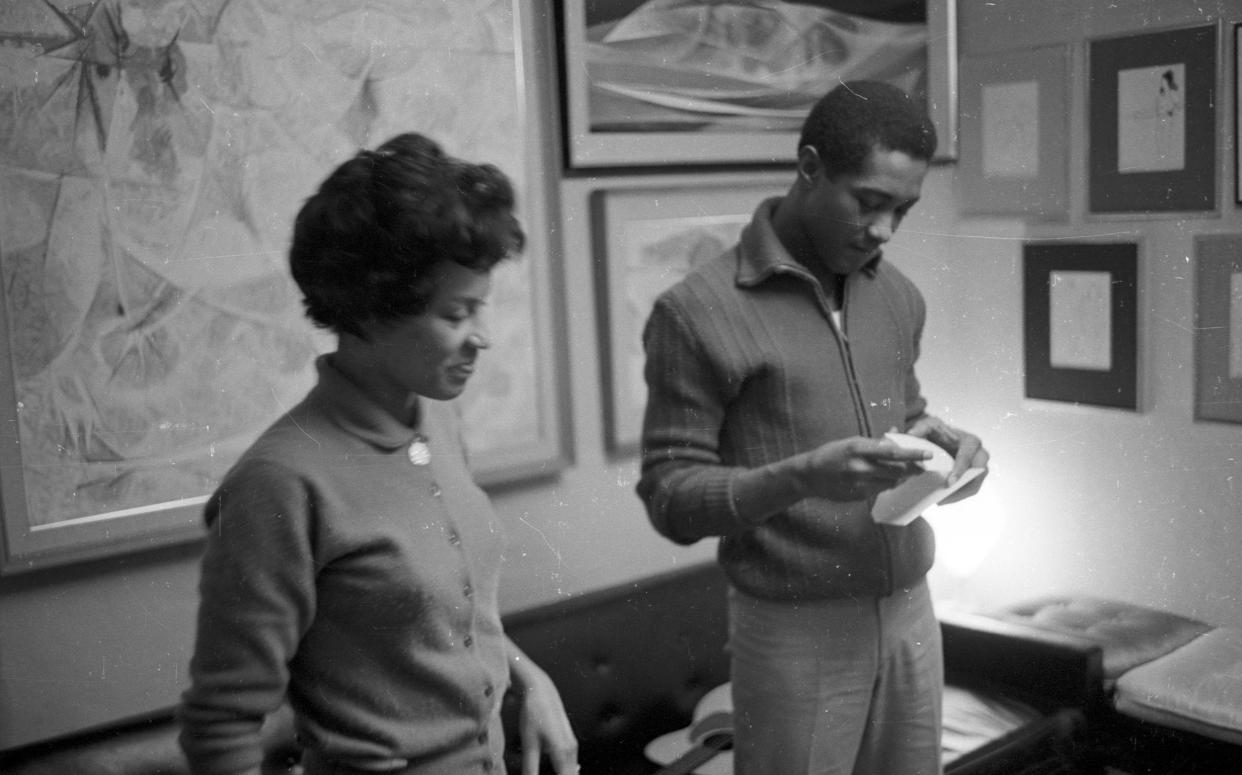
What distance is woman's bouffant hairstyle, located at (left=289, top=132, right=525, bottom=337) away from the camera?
51 cm

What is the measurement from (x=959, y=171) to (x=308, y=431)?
2.25 ft

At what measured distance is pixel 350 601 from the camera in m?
0.50

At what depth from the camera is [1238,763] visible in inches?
41.8

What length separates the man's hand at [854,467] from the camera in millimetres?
662

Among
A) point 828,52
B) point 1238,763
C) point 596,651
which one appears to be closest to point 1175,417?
point 1238,763

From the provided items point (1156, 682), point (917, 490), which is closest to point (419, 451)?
point (917, 490)

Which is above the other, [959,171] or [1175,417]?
[959,171]

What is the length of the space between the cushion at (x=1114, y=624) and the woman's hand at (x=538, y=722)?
617 millimetres

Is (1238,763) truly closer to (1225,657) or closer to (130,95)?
(1225,657)

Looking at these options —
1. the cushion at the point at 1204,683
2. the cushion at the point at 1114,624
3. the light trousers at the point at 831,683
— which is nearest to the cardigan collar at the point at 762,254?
the light trousers at the point at 831,683

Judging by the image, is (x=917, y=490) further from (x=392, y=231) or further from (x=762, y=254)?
(x=392, y=231)

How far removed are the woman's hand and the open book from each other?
0.99 feet

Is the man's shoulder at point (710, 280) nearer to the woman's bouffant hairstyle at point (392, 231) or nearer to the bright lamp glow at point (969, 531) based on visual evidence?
the woman's bouffant hairstyle at point (392, 231)

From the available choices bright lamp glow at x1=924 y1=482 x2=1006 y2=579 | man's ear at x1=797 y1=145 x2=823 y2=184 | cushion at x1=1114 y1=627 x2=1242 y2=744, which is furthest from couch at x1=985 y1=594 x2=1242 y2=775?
man's ear at x1=797 y1=145 x2=823 y2=184
